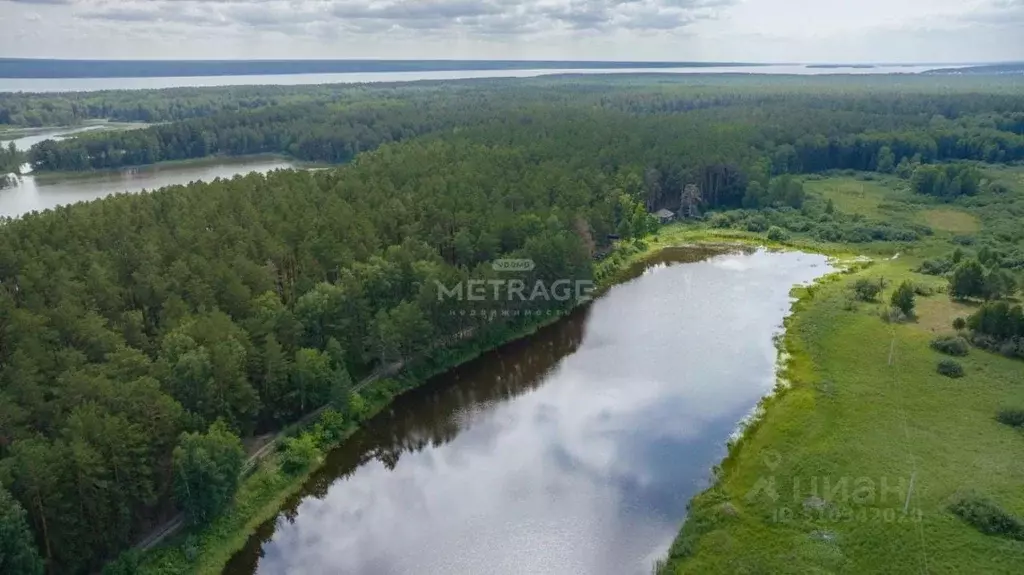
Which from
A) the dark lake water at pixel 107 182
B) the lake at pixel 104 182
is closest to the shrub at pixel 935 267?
the dark lake water at pixel 107 182

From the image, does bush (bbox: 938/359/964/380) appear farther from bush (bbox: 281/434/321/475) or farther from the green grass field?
bush (bbox: 281/434/321/475)

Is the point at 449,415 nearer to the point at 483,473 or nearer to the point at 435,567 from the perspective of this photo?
the point at 483,473

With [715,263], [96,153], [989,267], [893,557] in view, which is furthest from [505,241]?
[96,153]

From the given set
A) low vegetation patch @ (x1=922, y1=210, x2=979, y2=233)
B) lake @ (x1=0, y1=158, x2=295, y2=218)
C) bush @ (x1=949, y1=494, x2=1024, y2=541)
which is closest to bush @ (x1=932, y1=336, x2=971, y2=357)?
bush @ (x1=949, y1=494, x2=1024, y2=541)

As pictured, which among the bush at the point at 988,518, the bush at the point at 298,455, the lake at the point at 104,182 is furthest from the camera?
the lake at the point at 104,182

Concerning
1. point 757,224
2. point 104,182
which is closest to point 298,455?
point 757,224

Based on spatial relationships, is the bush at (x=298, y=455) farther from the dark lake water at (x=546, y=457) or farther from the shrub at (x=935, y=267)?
the shrub at (x=935, y=267)
